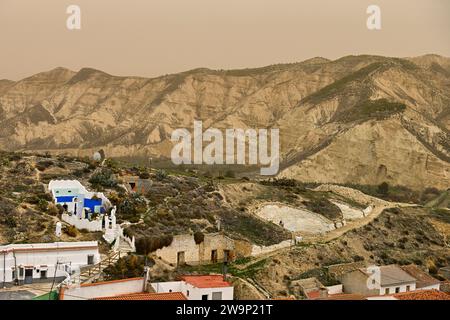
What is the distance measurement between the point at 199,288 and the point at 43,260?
517 centimetres

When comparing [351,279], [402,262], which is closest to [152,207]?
[351,279]

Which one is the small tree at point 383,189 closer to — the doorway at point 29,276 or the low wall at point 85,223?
the low wall at point 85,223

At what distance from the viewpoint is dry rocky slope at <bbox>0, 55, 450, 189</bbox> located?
64.6m

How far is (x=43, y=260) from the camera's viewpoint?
19344mm

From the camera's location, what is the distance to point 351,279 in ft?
81.2

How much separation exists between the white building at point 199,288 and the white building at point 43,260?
269 cm

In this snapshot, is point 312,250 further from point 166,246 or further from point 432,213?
point 432,213

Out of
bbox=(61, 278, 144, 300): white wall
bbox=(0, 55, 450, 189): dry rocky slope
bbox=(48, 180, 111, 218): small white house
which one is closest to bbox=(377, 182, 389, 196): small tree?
bbox=(0, 55, 450, 189): dry rocky slope

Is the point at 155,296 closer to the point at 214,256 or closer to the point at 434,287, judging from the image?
the point at 214,256

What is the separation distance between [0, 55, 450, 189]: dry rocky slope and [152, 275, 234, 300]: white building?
43.0m

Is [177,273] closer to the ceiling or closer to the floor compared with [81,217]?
closer to the floor

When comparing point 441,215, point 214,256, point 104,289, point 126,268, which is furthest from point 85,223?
point 441,215

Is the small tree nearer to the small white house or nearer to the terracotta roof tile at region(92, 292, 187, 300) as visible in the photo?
the small white house

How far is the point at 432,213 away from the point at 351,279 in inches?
778
